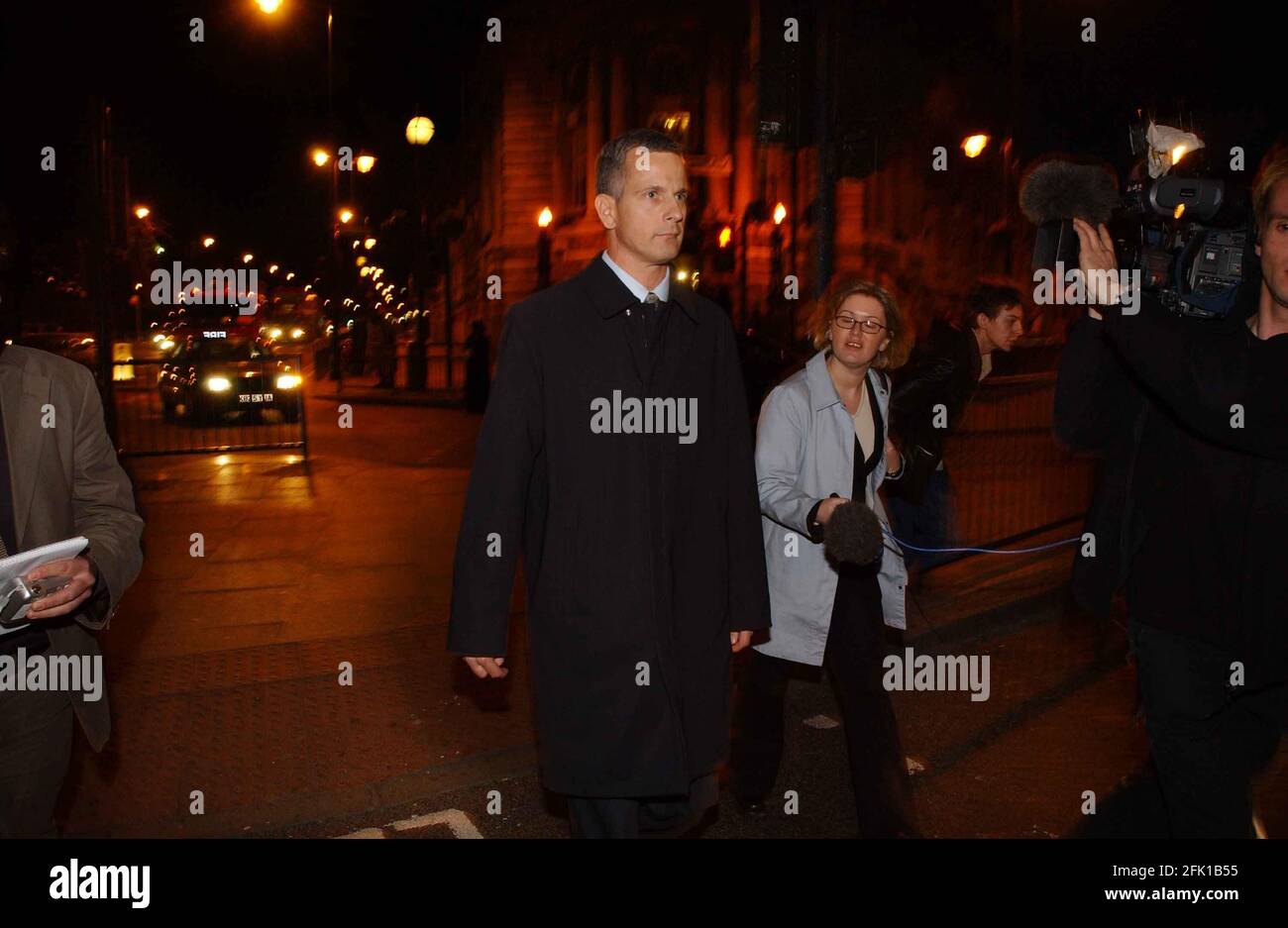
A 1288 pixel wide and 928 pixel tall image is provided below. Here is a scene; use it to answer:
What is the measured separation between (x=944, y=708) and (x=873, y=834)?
2.22m

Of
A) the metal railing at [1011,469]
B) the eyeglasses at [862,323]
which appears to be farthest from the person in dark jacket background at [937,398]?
the metal railing at [1011,469]

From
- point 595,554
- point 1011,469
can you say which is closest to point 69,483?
point 595,554

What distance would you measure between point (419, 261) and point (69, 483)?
79.2 feet

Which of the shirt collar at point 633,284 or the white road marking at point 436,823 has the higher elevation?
the shirt collar at point 633,284

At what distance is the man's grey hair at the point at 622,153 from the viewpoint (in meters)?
3.34

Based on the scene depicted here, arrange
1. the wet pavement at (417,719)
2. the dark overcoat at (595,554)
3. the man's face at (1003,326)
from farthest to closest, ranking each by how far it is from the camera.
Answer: the man's face at (1003,326) < the wet pavement at (417,719) < the dark overcoat at (595,554)

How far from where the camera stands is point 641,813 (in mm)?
3336

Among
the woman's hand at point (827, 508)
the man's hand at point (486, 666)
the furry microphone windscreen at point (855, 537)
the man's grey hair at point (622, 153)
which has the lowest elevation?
the man's hand at point (486, 666)

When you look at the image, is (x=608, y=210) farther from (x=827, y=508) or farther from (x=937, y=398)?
(x=937, y=398)

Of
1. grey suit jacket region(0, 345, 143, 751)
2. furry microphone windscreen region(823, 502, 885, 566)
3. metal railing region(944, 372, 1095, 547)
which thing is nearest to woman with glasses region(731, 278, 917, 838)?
furry microphone windscreen region(823, 502, 885, 566)

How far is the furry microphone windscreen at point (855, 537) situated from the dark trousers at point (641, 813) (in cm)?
89

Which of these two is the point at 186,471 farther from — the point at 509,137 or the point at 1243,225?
the point at 509,137

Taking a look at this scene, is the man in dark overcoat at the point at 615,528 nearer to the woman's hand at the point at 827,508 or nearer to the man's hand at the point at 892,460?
the woman's hand at the point at 827,508

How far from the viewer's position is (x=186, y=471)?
15.1 meters
